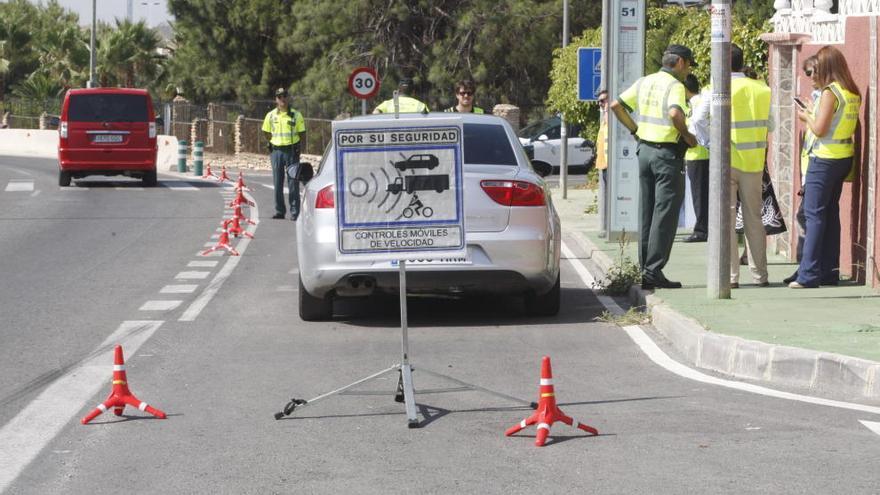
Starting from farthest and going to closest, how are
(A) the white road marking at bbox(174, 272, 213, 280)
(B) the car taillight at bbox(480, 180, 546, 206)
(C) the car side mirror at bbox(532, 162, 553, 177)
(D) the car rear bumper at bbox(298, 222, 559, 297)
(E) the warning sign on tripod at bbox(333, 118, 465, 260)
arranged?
1. (A) the white road marking at bbox(174, 272, 213, 280)
2. (C) the car side mirror at bbox(532, 162, 553, 177)
3. (B) the car taillight at bbox(480, 180, 546, 206)
4. (D) the car rear bumper at bbox(298, 222, 559, 297)
5. (E) the warning sign on tripod at bbox(333, 118, 465, 260)

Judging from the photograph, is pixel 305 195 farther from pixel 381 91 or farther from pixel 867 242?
pixel 381 91

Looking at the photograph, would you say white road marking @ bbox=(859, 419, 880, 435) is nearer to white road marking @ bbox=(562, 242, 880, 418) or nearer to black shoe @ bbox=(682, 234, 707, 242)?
white road marking @ bbox=(562, 242, 880, 418)

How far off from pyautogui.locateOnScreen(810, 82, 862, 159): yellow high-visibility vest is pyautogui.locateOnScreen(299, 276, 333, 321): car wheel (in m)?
4.10

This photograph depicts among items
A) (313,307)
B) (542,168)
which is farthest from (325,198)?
(542,168)

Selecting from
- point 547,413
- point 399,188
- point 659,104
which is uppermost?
point 659,104

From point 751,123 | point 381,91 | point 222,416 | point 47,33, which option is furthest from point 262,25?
point 222,416

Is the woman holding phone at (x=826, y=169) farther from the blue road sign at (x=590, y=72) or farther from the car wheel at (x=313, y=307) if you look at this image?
the blue road sign at (x=590, y=72)

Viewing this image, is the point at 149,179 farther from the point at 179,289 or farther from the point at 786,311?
the point at 786,311

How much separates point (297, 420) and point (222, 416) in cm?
42

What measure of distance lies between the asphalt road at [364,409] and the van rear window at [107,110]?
17749mm

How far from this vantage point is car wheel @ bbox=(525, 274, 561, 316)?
11.9 meters

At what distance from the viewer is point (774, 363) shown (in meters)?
8.91

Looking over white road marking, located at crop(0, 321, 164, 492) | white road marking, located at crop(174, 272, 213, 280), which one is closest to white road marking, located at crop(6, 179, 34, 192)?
white road marking, located at crop(174, 272, 213, 280)

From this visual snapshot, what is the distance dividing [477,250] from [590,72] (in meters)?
10.4
